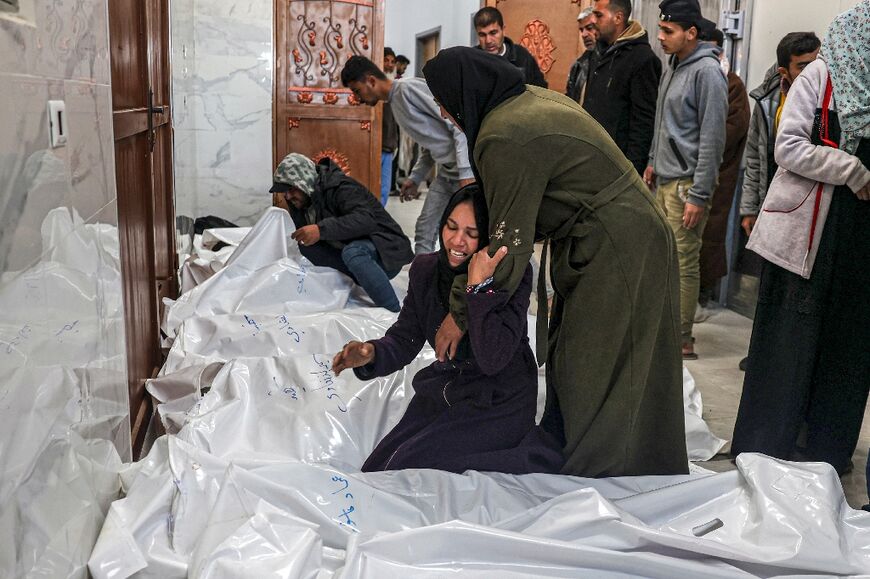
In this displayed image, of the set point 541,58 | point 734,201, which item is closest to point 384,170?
point 541,58

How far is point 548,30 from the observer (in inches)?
249

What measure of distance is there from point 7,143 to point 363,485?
0.96 metres

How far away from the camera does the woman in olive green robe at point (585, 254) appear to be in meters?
1.76

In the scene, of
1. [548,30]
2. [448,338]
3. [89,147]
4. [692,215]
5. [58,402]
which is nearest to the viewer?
[58,402]

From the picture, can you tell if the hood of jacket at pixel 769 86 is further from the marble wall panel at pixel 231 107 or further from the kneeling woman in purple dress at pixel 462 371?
the marble wall panel at pixel 231 107

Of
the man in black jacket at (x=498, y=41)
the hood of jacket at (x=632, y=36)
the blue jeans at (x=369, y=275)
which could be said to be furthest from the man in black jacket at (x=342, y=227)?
the hood of jacket at (x=632, y=36)

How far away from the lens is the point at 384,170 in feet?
24.8

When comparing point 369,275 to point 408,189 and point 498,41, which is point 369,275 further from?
point 498,41

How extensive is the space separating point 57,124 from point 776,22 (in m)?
4.04

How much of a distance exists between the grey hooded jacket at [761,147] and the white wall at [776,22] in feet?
1.17

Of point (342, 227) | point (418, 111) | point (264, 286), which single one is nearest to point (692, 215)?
point (418, 111)

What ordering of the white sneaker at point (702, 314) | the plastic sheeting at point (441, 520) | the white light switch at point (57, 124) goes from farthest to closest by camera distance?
1. the white sneaker at point (702, 314)
2. the plastic sheeting at point (441, 520)
3. the white light switch at point (57, 124)

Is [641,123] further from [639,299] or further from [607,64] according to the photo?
[639,299]

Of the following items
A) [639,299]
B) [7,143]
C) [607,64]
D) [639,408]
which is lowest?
[639,408]
